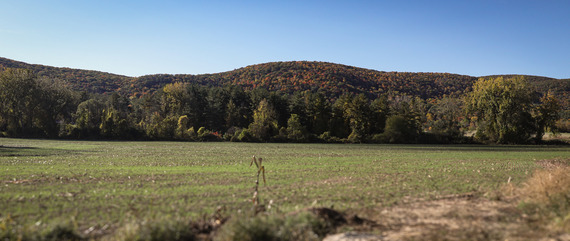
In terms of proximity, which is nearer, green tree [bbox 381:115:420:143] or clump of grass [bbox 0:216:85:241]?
clump of grass [bbox 0:216:85:241]

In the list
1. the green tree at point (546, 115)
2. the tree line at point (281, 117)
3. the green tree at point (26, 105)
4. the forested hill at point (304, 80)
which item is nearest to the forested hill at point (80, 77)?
the forested hill at point (304, 80)

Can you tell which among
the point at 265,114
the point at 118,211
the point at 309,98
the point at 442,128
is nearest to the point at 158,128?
the point at 265,114

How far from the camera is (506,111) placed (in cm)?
6116

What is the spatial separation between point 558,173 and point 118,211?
1213 cm

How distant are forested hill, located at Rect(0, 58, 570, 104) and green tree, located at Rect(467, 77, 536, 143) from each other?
43957mm

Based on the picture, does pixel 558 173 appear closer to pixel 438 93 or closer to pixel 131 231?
pixel 131 231

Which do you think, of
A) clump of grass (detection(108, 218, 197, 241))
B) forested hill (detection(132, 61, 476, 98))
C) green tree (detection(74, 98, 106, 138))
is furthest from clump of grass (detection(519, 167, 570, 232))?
forested hill (detection(132, 61, 476, 98))

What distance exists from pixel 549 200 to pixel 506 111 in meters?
62.1

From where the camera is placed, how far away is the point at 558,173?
10.2 m

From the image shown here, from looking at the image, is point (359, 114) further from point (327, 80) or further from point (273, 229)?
point (273, 229)

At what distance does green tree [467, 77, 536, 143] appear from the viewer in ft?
199

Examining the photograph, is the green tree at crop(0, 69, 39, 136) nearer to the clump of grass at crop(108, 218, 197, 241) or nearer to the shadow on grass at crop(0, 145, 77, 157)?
the shadow on grass at crop(0, 145, 77, 157)

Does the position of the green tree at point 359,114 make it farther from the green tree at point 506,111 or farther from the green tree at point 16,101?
the green tree at point 16,101

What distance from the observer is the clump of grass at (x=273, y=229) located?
6.04 metres
